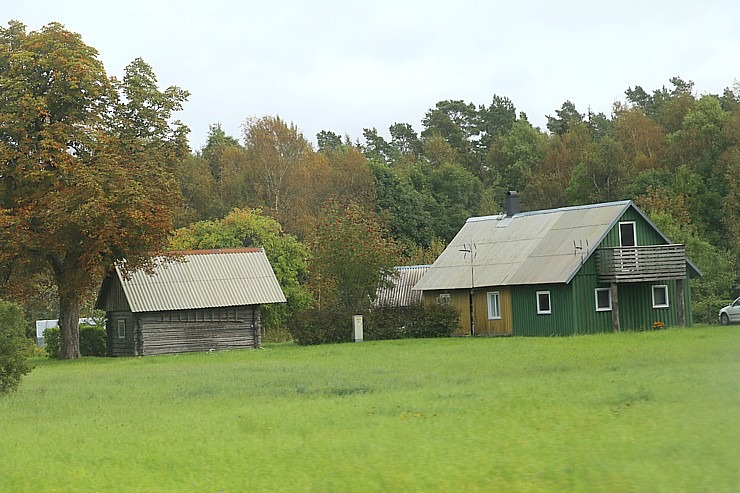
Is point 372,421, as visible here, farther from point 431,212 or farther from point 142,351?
point 431,212

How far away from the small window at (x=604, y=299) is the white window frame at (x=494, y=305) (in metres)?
4.47

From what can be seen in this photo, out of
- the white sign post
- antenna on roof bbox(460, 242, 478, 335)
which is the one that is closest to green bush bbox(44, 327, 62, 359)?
the white sign post

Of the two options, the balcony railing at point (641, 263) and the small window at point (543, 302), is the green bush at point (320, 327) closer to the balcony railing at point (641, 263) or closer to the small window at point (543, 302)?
the small window at point (543, 302)

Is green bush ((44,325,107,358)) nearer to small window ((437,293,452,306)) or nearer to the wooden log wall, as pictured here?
the wooden log wall

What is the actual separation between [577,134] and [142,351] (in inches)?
2054

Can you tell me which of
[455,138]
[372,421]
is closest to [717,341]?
[372,421]

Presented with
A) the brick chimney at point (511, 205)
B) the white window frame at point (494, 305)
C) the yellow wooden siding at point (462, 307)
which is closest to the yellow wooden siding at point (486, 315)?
the white window frame at point (494, 305)

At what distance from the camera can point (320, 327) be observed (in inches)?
1869

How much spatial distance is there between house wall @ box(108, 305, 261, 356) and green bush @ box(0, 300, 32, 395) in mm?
19425

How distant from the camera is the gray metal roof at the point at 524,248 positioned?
44.0 m

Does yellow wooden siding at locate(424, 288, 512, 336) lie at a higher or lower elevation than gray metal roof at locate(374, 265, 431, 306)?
lower

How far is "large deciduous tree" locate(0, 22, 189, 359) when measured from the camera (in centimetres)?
3975

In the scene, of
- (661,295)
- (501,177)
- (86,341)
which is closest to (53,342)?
(86,341)

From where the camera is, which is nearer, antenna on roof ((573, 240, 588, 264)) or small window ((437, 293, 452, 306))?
antenna on roof ((573, 240, 588, 264))
